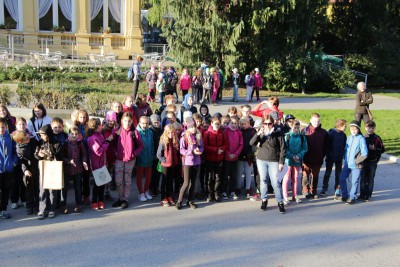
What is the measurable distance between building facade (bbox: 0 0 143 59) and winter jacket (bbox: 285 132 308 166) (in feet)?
75.8

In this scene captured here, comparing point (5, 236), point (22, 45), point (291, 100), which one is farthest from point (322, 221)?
point (22, 45)

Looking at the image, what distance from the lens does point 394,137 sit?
44.4ft

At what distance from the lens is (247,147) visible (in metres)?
8.22

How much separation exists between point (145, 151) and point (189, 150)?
843 millimetres

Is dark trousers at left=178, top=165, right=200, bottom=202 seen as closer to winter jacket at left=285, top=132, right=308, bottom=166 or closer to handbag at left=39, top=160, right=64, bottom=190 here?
winter jacket at left=285, top=132, right=308, bottom=166

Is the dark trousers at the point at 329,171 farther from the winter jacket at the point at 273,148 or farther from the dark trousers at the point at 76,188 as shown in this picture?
the dark trousers at the point at 76,188

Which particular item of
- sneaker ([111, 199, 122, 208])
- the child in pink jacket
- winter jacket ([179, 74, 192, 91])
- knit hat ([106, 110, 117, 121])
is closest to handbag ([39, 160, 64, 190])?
sneaker ([111, 199, 122, 208])

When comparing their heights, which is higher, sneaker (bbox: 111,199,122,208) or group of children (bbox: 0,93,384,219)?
group of children (bbox: 0,93,384,219)

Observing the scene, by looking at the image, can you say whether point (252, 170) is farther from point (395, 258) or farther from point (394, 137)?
point (394, 137)

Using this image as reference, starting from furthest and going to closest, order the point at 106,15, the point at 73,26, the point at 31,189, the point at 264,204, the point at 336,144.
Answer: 1. the point at 106,15
2. the point at 73,26
3. the point at 336,144
4. the point at 264,204
5. the point at 31,189

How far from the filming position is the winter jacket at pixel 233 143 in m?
8.06

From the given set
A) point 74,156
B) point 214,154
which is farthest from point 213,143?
point 74,156

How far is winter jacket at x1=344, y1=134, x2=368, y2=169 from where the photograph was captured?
7.89 metres

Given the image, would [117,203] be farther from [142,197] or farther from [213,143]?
[213,143]
